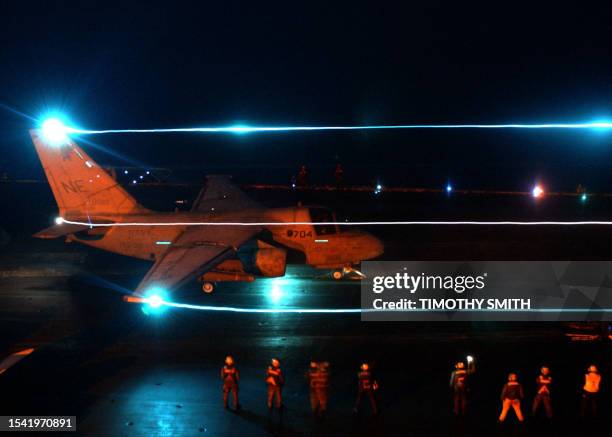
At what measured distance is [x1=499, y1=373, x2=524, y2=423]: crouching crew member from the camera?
1210 cm

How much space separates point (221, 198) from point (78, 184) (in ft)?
20.6

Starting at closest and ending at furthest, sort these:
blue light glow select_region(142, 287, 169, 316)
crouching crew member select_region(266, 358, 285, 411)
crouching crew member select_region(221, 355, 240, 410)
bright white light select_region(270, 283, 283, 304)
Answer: crouching crew member select_region(266, 358, 285, 411)
crouching crew member select_region(221, 355, 240, 410)
blue light glow select_region(142, 287, 169, 316)
bright white light select_region(270, 283, 283, 304)

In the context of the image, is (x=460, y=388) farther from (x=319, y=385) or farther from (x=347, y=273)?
(x=347, y=273)

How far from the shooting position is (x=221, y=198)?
2759 cm

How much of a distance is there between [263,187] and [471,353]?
29700mm

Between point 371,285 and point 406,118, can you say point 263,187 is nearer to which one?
point 371,285

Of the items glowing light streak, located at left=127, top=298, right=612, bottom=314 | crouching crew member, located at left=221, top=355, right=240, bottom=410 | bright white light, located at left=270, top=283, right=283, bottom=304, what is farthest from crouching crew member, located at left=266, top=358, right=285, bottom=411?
bright white light, located at left=270, top=283, right=283, bottom=304

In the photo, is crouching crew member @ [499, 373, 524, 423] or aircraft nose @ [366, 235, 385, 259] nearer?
crouching crew member @ [499, 373, 524, 423]

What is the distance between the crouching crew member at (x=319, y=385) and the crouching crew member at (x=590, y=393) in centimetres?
541

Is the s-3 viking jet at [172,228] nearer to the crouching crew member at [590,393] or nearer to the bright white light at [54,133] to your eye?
the bright white light at [54,133]

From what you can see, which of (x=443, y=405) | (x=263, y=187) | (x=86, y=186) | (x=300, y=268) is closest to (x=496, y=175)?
(x=263, y=187)

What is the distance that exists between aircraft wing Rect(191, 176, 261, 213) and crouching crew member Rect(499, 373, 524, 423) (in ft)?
49.8

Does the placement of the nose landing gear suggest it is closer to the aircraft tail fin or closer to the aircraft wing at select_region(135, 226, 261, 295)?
the aircraft wing at select_region(135, 226, 261, 295)

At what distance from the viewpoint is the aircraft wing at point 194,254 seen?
17.9 m
